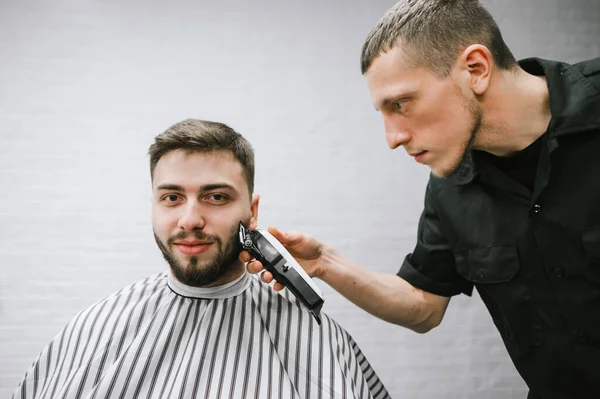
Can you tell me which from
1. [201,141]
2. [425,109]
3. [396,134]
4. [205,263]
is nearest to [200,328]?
[205,263]

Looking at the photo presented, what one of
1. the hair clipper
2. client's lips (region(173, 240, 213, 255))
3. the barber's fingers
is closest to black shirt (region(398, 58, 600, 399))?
the hair clipper

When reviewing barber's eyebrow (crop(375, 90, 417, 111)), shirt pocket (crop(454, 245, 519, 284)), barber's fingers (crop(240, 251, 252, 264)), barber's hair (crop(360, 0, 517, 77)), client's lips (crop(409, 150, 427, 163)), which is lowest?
shirt pocket (crop(454, 245, 519, 284))

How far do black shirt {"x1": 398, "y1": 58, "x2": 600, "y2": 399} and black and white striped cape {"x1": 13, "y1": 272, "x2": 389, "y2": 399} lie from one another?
53 centimetres

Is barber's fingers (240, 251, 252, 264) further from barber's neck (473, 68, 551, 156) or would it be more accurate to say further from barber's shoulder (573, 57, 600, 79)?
barber's shoulder (573, 57, 600, 79)

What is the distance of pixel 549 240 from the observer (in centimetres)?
142

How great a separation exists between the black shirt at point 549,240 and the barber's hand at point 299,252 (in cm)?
50

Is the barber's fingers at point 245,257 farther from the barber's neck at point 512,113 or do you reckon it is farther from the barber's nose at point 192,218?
the barber's neck at point 512,113

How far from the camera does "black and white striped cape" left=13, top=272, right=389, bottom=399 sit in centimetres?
135

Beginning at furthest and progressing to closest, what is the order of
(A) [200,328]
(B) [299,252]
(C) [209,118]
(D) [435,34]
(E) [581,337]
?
1. (C) [209,118]
2. (B) [299,252]
3. (A) [200,328]
4. (E) [581,337]
5. (D) [435,34]

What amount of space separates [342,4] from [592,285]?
1852mm

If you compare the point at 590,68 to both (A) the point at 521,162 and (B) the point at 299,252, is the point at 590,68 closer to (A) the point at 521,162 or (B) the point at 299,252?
(A) the point at 521,162

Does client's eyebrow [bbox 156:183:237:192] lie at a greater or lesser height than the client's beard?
greater

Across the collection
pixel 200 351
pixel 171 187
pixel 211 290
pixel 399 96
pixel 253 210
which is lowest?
pixel 200 351

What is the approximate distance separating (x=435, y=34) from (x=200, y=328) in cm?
116
